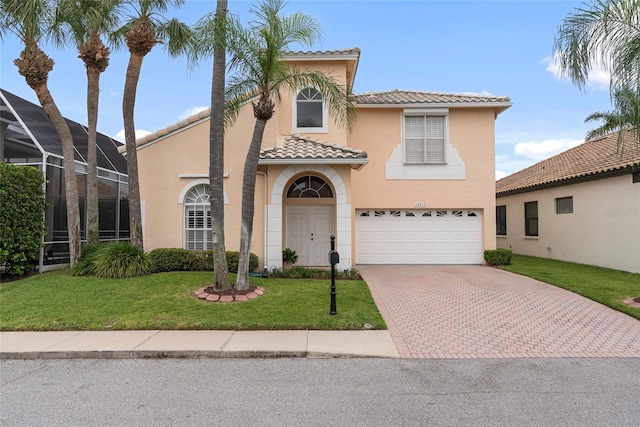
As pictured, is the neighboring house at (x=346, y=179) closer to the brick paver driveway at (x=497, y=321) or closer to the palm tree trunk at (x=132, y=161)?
the palm tree trunk at (x=132, y=161)

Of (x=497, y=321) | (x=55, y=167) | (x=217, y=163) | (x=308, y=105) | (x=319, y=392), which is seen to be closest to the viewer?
(x=319, y=392)

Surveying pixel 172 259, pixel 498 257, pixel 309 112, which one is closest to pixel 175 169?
pixel 172 259

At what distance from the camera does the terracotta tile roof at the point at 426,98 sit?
46.3 ft

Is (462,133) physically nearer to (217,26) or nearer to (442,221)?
(442,221)

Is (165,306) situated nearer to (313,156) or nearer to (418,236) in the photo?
(313,156)

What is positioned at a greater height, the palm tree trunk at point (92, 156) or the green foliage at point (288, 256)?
the palm tree trunk at point (92, 156)

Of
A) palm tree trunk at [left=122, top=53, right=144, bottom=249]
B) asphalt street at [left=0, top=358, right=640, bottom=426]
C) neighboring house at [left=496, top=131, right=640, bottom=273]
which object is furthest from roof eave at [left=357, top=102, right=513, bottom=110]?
asphalt street at [left=0, top=358, right=640, bottom=426]

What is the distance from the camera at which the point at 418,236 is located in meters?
14.4

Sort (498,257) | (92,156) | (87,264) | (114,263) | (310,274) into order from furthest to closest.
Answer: (498,257), (92,156), (310,274), (87,264), (114,263)

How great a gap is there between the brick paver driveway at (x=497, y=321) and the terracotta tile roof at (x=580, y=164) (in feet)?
19.3

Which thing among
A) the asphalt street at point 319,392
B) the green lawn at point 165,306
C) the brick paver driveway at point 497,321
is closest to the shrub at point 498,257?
the brick paver driveway at point 497,321

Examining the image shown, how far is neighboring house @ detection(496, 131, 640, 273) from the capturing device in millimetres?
12594

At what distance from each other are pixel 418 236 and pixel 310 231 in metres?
4.57

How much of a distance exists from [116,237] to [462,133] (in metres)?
15.0
